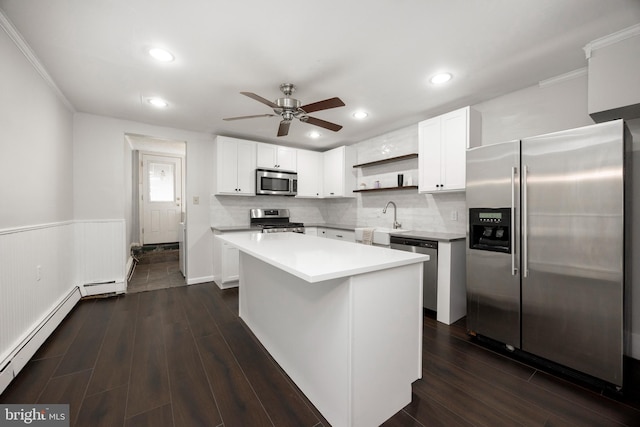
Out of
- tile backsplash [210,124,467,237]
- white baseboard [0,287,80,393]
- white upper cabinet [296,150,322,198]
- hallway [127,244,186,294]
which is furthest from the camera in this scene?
white upper cabinet [296,150,322,198]

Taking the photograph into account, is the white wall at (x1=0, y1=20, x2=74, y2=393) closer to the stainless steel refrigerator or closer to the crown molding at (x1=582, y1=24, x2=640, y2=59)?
the stainless steel refrigerator

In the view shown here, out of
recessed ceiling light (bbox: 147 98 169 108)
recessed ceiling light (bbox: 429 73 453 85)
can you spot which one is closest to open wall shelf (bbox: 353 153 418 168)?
recessed ceiling light (bbox: 429 73 453 85)

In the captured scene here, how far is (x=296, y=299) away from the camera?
1.83 metres

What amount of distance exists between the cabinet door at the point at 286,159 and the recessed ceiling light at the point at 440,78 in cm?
282

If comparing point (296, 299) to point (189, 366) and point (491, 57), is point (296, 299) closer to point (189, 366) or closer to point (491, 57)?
point (189, 366)

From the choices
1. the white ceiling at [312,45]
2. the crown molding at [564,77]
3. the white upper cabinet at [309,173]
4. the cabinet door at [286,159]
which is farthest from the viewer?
the white upper cabinet at [309,173]

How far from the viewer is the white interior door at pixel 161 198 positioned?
20.9ft

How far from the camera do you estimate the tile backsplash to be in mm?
3469

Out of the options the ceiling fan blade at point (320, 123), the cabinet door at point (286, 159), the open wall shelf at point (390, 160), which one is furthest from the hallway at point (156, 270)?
the open wall shelf at point (390, 160)

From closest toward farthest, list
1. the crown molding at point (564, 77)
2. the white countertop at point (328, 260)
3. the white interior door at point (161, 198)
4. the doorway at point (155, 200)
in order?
the white countertop at point (328, 260)
the crown molding at point (564, 77)
the doorway at point (155, 200)
the white interior door at point (161, 198)

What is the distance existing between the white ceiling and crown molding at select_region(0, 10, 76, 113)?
3 centimetres

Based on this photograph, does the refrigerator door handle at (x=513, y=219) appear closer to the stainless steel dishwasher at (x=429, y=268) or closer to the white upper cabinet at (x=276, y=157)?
the stainless steel dishwasher at (x=429, y=268)

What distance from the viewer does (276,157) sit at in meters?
4.65

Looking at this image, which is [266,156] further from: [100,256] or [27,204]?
[27,204]
